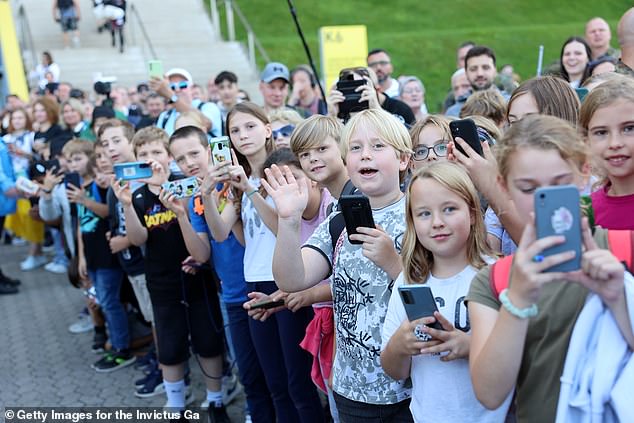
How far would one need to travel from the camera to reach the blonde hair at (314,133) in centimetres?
361

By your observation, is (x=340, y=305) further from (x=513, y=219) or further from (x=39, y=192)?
(x=39, y=192)

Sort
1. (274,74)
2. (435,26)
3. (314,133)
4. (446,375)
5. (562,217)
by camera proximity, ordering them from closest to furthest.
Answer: (562,217) < (446,375) < (314,133) < (274,74) < (435,26)

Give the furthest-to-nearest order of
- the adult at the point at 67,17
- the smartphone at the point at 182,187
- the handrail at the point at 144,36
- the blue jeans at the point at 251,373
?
the adult at the point at 67,17 → the handrail at the point at 144,36 → the blue jeans at the point at 251,373 → the smartphone at the point at 182,187

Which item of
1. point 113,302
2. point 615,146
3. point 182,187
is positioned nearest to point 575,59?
point 182,187

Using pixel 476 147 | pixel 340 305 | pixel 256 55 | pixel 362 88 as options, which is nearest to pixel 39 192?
pixel 362 88

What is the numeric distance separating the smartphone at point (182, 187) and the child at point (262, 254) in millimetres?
155

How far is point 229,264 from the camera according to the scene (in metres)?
4.46

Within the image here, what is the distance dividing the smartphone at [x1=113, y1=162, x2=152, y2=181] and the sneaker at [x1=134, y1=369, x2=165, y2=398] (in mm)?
1922

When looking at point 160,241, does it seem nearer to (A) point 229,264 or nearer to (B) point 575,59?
(A) point 229,264

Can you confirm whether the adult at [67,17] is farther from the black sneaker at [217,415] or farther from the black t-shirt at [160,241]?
the black sneaker at [217,415]

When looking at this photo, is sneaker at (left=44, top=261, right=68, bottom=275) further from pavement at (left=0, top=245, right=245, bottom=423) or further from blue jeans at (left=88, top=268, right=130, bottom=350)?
blue jeans at (left=88, top=268, right=130, bottom=350)

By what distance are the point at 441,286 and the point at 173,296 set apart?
110 inches

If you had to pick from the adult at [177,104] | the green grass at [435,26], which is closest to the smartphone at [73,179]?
the adult at [177,104]

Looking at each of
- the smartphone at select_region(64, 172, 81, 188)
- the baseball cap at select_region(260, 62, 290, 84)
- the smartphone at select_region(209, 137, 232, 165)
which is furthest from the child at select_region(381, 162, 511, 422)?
the baseball cap at select_region(260, 62, 290, 84)
